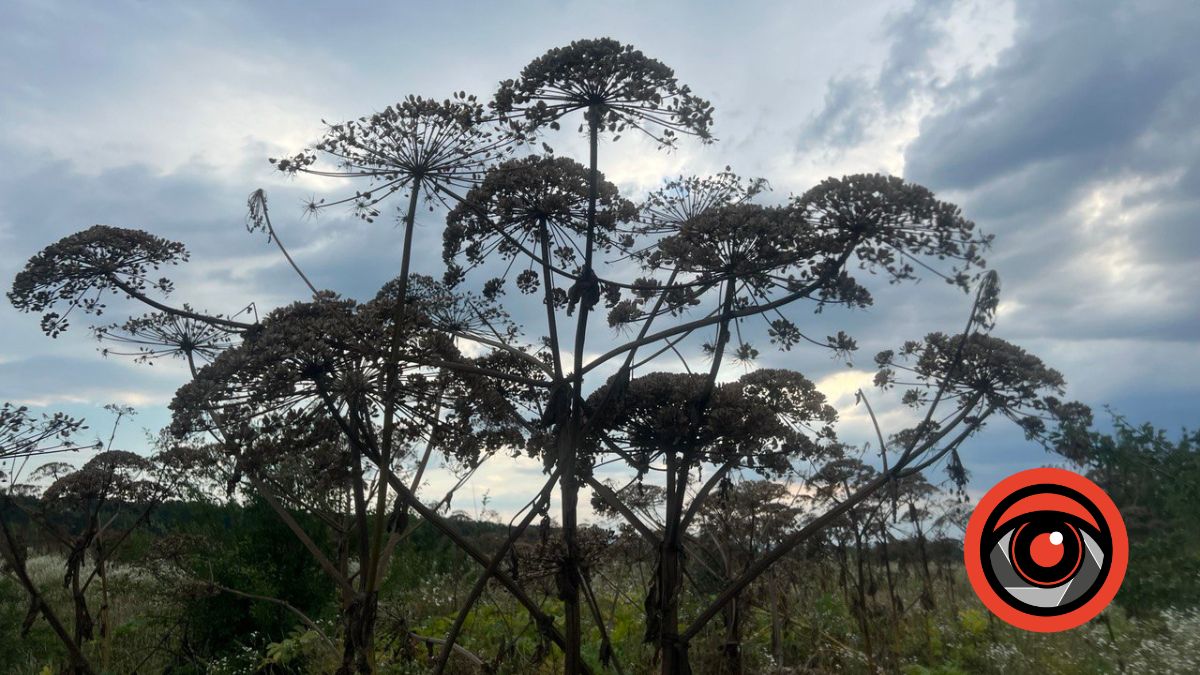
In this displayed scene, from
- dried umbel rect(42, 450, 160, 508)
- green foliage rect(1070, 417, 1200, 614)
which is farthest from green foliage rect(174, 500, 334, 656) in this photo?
green foliage rect(1070, 417, 1200, 614)

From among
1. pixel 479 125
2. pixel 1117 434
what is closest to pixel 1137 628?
pixel 1117 434

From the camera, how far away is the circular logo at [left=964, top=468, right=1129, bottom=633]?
26.9 ft

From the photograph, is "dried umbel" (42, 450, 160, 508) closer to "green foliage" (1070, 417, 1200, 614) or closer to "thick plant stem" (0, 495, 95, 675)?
"thick plant stem" (0, 495, 95, 675)

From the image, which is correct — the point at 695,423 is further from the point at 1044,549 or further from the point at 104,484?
the point at 104,484

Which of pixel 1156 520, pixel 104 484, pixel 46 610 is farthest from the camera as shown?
pixel 1156 520

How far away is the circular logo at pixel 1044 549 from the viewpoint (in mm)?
8188

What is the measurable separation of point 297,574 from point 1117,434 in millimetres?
16550

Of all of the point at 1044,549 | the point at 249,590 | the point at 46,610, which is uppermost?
the point at 1044,549

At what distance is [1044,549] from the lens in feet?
27.3

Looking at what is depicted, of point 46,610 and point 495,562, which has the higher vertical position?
point 495,562

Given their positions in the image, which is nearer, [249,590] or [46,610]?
[46,610]

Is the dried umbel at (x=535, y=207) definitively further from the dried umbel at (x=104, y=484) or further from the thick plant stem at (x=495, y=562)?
the dried umbel at (x=104, y=484)

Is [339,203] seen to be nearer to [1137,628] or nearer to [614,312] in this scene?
[614,312]

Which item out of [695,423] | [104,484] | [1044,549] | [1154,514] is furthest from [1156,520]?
[104,484]
